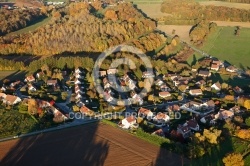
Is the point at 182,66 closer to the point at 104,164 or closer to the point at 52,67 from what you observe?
the point at 52,67

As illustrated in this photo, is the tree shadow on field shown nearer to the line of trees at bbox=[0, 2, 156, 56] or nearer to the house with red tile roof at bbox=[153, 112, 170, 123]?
the house with red tile roof at bbox=[153, 112, 170, 123]

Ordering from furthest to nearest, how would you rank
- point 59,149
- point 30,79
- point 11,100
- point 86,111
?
point 30,79
point 11,100
point 86,111
point 59,149

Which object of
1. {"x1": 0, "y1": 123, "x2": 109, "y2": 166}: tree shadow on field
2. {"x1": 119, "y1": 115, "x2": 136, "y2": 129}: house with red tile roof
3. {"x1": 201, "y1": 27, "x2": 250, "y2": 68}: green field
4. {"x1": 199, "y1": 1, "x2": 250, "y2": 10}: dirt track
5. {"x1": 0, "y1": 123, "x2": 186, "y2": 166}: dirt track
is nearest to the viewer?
{"x1": 0, "y1": 123, "x2": 186, "y2": 166}: dirt track

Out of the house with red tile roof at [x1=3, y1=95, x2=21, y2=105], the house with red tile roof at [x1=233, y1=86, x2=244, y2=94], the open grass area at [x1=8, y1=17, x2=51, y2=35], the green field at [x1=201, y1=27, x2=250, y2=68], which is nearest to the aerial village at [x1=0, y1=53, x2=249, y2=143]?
the house with red tile roof at [x1=3, y1=95, x2=21, y2=105]

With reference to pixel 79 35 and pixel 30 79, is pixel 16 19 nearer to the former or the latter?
pixel 79 35

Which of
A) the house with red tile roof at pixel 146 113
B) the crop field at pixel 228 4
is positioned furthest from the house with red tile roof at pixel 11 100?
the crop field at pixel 228 4

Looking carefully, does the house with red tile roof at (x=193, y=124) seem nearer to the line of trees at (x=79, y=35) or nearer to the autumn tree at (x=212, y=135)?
the autumn tree at (x=212, y=135)

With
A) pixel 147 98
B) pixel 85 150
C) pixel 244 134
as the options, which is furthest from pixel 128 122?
pixel 244 134
